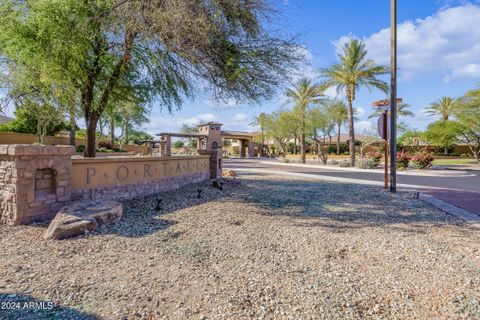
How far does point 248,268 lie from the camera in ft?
13.0

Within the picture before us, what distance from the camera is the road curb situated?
6.74 metres

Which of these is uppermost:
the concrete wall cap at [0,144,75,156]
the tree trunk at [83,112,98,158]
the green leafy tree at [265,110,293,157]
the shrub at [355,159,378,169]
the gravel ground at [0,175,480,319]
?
the green leafy tree at [265,110,293,157]

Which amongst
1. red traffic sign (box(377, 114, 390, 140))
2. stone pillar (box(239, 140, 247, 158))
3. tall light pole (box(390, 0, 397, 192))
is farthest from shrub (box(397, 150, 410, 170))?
stone pillar (box(239, 140, 247, 158))

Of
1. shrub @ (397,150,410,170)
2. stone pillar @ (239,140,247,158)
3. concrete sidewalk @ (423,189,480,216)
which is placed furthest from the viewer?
stone pillar @ (239,140,247,158)

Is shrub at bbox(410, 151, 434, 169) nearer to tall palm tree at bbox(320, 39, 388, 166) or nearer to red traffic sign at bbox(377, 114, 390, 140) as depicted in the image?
tall palm tree at bbox(320, 39, 388, 166)

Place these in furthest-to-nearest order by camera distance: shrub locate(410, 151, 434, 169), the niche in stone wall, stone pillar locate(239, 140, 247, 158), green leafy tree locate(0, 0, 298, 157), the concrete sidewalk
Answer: stone pillar locate(239, 140, 247, 158) < shrub locate(410, 151, 434, 169) < the concrete sidewalk < green leafy tree locate(0, 0, 298, 157) < the niche in stone wall

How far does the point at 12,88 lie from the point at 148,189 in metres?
7.72

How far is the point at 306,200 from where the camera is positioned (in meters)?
8.99

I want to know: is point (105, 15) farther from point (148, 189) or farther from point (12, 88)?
point (12, 88)

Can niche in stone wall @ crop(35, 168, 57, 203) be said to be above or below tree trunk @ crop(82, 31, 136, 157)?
below

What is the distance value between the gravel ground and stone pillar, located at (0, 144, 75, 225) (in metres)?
0.40

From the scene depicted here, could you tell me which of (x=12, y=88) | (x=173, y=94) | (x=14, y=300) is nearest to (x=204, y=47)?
(x=173, y=94)

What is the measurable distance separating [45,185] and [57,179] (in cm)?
24

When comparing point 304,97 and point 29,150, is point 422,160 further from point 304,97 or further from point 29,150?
point 29,150
